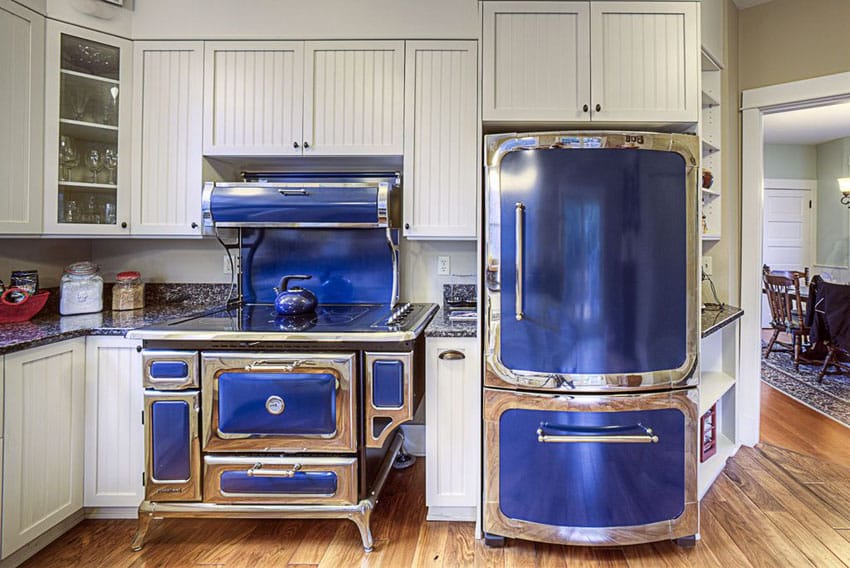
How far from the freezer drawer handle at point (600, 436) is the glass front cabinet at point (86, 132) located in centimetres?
219

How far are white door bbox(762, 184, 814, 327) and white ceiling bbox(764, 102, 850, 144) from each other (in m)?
0.71

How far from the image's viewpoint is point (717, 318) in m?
2.23

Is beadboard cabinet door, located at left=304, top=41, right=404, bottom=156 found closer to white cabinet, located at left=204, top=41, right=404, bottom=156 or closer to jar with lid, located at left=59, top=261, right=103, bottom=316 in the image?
white cabinet, located at left=204, top=41, right=404, bottom=156

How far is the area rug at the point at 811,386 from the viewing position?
3331mm

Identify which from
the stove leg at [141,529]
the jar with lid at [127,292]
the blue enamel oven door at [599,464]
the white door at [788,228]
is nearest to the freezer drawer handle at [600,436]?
the blue enamel oven door at [599,464]

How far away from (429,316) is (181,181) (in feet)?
4.57

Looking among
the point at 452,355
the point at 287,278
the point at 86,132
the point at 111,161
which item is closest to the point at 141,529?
the point at 287,278

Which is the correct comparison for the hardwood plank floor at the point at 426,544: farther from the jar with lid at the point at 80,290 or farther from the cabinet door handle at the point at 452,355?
the jar with lid at the point at 80,290

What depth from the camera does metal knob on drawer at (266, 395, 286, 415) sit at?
1744 mm

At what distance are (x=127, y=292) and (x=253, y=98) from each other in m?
1.17

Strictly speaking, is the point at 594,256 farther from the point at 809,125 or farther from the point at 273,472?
the point at 809,125

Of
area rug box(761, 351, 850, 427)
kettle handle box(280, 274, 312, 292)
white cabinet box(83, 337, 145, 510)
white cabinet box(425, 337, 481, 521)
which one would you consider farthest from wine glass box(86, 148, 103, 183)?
area rug box(761, 351, 850, 427)

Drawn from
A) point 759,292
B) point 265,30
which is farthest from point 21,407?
point 759,292

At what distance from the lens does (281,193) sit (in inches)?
82.1
